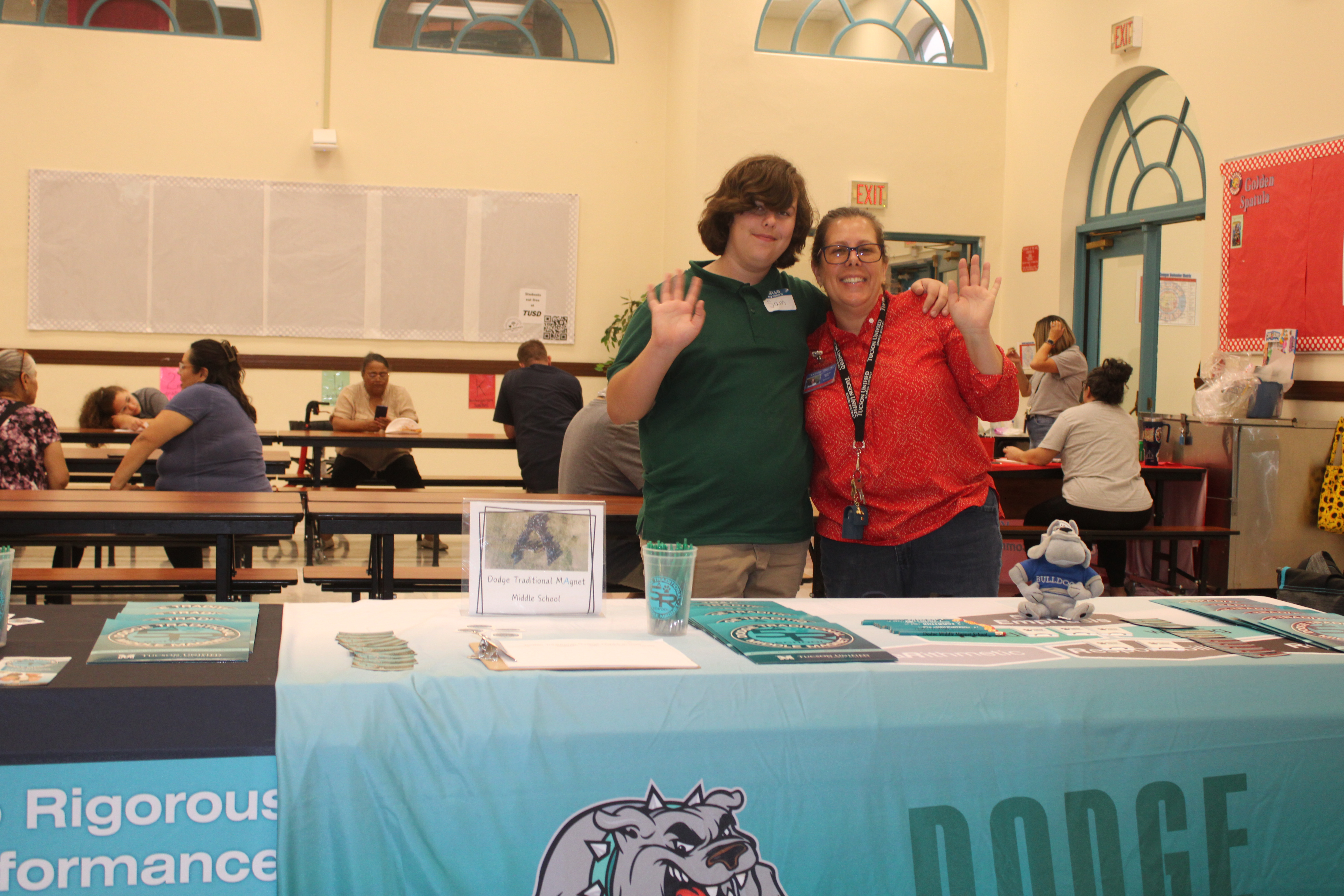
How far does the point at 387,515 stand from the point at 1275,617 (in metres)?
2.26

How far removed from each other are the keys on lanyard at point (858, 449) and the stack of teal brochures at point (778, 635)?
26 cm

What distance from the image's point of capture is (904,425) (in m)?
1.91

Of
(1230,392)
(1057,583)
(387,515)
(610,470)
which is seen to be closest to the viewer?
(1057,583)

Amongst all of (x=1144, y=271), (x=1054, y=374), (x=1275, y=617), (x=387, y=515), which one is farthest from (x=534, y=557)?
(x=1144, y=271)

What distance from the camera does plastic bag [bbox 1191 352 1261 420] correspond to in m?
5.22

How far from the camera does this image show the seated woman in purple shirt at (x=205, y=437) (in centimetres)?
402

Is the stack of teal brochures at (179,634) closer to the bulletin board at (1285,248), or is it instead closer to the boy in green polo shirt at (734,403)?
the boy in green polo shirt at (734,403)

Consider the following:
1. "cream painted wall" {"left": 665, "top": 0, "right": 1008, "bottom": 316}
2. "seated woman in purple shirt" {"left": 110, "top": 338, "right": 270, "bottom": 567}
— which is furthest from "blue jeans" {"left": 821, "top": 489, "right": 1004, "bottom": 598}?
"cream painted wall" {"left": 665, "top": 0, "right": 1008, "bottom": 316}

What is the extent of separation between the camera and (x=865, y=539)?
1.94m

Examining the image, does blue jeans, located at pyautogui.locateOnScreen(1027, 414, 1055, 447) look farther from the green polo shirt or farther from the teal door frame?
the green polo shirt

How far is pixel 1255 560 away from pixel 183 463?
15.5ft

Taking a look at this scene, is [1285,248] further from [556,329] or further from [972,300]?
[556,329]

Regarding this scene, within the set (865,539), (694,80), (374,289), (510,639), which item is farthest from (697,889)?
(374,289)

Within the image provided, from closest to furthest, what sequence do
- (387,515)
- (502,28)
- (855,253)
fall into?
(855,253) → (387,515) → (502,28)
